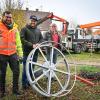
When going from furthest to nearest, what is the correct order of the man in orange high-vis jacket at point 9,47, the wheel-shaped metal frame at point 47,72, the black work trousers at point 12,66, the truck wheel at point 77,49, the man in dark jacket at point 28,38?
the truck wheel at point 77,49, the man in dark jacket at point 28,38, the black work trousers at point 12,66, the man in orange high-vis jacket at point 9,47, the wheel-shaped metal frame at point 47,72

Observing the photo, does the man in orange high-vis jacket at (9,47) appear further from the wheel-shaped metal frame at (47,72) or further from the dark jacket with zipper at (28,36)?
the dark jacket with zipper at (28,36)

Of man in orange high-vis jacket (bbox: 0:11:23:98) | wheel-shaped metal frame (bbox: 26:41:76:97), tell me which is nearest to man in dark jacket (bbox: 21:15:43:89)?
wheel-shaped metal frame (bbox: 26:41:76:97)

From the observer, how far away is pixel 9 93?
1067cm

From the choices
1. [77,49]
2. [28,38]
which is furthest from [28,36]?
[77,49]

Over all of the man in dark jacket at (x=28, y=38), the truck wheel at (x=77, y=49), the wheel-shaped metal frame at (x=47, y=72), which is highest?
the man in dark jacket at (x=28, y=38)

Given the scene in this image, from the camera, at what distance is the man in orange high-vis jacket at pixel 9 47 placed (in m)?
10.1

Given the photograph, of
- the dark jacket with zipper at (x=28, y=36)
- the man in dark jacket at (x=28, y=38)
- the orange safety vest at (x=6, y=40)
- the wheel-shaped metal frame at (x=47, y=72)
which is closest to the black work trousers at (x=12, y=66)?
the orange safety vest at (x=6, y=40)

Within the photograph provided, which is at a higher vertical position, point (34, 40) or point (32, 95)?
point (34, 40)

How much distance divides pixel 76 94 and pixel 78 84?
1614 mm

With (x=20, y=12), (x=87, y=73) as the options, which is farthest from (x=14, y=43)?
(x=20, y=12)

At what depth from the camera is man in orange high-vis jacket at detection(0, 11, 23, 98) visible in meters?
10.1

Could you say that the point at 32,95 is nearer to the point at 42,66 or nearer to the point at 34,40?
the point at 42,66

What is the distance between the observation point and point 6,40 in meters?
10.2

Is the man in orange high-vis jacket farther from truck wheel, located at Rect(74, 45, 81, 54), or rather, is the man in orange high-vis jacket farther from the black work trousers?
truck wheel, located at Rect(74, 45, 81, 54)
